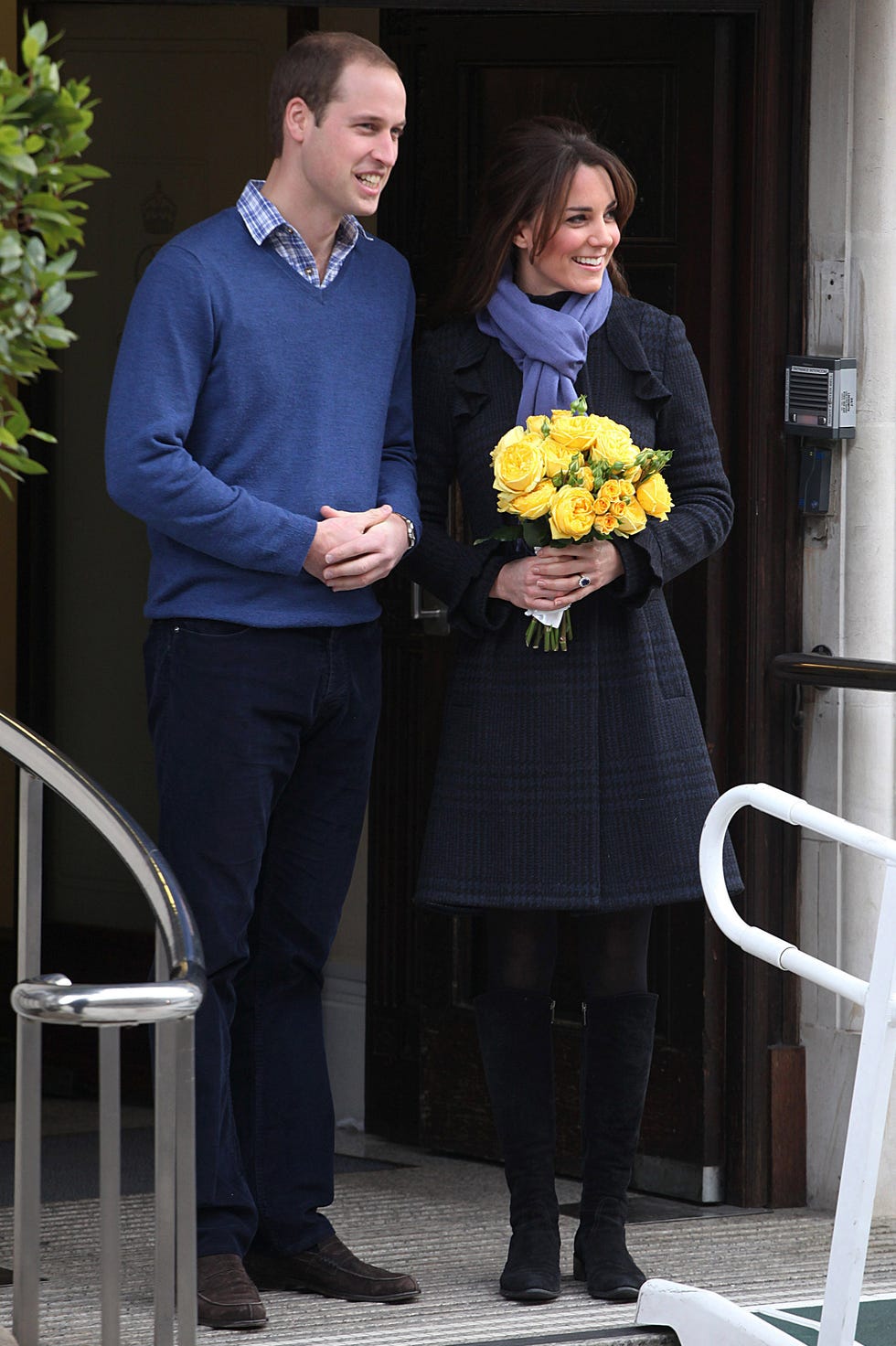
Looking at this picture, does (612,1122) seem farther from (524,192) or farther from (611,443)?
(524,192)

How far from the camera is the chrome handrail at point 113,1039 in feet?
6.63

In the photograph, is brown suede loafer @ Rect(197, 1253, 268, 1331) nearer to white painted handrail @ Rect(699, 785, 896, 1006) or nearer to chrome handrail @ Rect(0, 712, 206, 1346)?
chrome handrail @ Rect(0, 712, 206, 1346)

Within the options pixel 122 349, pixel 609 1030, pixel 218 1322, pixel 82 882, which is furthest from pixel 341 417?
pixel 82 882

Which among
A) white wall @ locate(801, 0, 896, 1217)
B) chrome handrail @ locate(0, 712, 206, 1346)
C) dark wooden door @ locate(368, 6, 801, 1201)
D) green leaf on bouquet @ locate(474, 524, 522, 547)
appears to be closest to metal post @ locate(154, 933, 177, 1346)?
chrome handrail @ locate(0, 712, 206, 1346)

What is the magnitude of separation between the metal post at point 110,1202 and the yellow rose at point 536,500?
0.99 m

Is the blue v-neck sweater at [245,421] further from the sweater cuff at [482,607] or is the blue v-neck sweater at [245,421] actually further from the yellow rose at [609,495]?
the yellow rose at [609,495]

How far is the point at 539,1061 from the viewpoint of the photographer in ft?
9.99

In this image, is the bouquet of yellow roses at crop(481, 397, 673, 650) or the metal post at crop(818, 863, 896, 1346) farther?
the bouquet of yellow roses at crop(481, 397, 673, 650)

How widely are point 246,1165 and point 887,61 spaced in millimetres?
2113

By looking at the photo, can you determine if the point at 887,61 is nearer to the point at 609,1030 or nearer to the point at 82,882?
the point at 609,1030

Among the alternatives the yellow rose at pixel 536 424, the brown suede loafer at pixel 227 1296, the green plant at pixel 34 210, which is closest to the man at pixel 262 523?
the brown suede loafer at pixel 227 1296

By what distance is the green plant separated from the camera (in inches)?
72.0

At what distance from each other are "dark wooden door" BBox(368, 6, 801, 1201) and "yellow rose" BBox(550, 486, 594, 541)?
32.6 inches

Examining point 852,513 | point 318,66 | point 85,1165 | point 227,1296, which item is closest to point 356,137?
point 318,66
